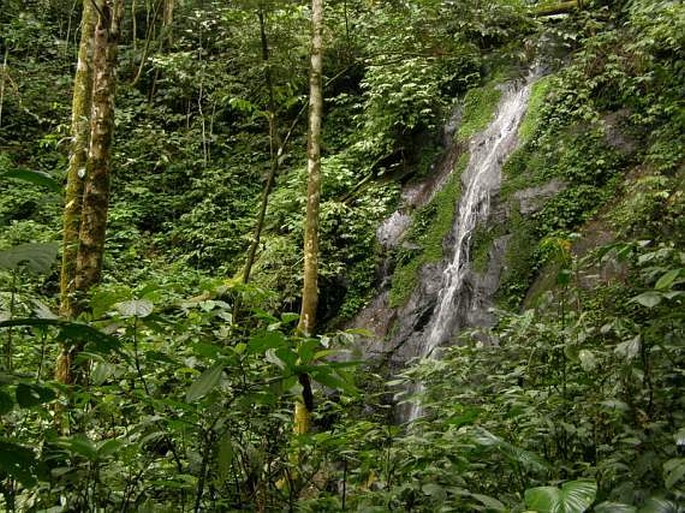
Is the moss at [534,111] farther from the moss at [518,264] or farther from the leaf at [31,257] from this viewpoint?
the leaf at [31,257]

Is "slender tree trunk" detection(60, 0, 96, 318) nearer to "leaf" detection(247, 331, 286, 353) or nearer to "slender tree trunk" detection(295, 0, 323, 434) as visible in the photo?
"slender tree trunk" detection(295, 0, 323, 434)

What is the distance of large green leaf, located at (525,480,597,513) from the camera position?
1.15 metres

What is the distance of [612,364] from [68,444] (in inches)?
83.1

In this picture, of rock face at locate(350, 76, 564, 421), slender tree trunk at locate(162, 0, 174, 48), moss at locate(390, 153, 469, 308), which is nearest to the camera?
rock face at locate(350, 76, 564, 421)

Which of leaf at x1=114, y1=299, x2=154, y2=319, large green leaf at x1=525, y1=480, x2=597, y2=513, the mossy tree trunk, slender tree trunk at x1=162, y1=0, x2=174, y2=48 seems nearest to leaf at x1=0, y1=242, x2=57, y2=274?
leaf at x1=114, y1=299, x2=154, y2=319

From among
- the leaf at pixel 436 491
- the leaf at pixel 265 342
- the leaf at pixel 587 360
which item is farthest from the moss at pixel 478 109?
the leaf at pixel 265 342

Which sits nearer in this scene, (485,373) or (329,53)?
(485,373)

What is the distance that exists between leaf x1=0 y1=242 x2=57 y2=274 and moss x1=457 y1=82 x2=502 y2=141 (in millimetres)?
9553

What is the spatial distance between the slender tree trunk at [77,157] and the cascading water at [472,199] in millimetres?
4167

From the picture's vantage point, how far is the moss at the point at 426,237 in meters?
8.68

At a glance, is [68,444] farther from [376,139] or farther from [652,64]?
[376,139]

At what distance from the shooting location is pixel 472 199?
8930 millimetres

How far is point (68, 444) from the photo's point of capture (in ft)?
4.65

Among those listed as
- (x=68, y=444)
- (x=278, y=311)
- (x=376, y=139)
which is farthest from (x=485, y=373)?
(x=376, y=139)
